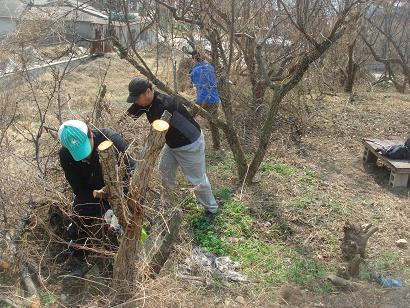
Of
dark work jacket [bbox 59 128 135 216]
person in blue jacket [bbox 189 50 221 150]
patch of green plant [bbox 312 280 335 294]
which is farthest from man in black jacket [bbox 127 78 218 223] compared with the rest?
person in blue jacket [bbox 189 50 221 150]

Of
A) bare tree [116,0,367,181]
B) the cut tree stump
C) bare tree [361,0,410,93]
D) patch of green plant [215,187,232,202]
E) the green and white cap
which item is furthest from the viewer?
bare tree [361,0,410,93]

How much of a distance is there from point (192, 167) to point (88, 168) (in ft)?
4.11

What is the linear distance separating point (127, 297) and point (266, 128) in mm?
2721

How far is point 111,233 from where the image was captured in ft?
11.6

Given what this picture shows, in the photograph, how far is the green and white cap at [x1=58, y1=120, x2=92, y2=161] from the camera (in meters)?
2.99

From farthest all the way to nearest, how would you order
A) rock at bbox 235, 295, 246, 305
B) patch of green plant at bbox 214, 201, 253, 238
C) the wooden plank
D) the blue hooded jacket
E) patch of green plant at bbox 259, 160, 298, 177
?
the blue hooded jacket < patch of green plant at bbox 259, 160, 298, 177 < the wooden plank < patch of green plant at bbox 214, 201, 253, 238 < rock at bbox 235, 295, 246, 305

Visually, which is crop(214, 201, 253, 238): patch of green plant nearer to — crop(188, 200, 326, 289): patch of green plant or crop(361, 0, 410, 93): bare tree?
crop(188, 200, 326, 289): patch of green plant

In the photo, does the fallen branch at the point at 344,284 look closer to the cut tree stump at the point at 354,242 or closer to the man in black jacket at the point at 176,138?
the cut tree stump at the point at 354,242

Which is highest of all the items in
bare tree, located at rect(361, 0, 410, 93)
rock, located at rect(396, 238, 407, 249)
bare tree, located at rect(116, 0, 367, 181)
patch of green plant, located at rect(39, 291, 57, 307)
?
bare tree, located at rect(361, 0, 410, 93)

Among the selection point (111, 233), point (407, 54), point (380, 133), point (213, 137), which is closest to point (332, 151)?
point (380, 133)

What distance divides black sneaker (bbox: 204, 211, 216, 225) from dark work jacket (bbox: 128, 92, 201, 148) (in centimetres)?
82

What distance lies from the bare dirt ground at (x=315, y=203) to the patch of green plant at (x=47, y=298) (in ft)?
0.09

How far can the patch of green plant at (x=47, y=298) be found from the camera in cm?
331

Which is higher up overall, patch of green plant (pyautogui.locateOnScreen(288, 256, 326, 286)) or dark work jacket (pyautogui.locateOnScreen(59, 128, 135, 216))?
dark work jacket (pyautogui.locateOnScreen(59, 128, 135, 216))
